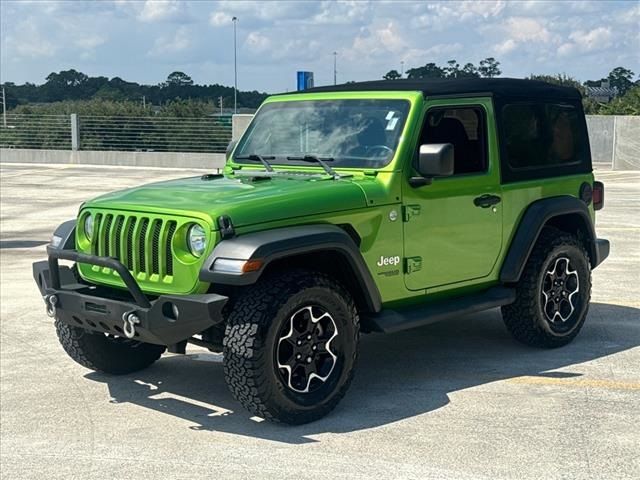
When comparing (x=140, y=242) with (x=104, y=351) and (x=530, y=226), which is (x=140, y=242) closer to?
(x=104, y=351)

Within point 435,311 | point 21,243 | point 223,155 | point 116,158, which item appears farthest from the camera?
point 116,158

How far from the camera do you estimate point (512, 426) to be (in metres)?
5.25

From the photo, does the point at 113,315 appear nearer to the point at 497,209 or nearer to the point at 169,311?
the point at 169,311

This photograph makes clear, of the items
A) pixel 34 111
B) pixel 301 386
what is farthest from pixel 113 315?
pixel 34 111

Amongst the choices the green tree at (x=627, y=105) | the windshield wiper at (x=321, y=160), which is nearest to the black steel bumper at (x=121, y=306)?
the windshield wiper at (x=321, y=160)

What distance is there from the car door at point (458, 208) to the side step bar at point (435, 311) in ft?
0.46

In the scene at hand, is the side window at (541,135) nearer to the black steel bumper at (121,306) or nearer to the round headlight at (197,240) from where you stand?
the round headlight at (197,240)

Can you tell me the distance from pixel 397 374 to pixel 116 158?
2552 centimetres

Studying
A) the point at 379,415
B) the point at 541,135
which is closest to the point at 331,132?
the point at 541,135

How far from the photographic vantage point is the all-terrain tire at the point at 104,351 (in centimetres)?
623

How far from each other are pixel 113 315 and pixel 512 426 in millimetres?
2317

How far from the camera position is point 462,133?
6441mm

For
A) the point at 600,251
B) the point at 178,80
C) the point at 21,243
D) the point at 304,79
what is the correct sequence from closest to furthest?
the point at 600,251 → the point at 21,243 → the point at 304,79 → the point at 178,80

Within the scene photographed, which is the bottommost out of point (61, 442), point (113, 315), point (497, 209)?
point (61, 442)
